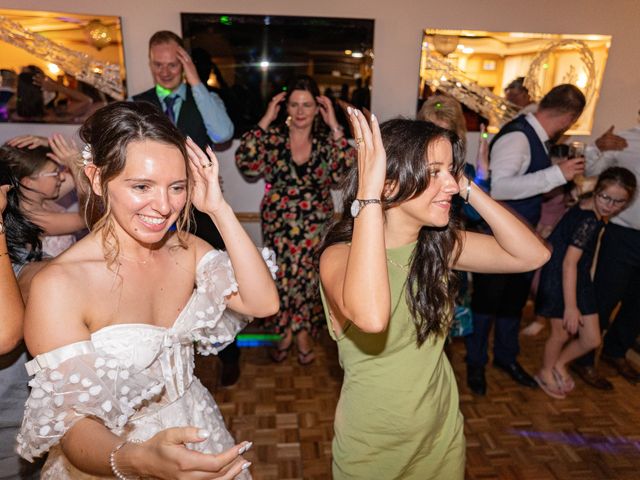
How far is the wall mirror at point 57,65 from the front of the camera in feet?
11.4

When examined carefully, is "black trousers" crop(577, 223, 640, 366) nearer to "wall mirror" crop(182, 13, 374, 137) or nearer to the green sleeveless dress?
"wall mirror" crop(182, 13, 374, 137)

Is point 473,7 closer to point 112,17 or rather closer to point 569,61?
point 569,61

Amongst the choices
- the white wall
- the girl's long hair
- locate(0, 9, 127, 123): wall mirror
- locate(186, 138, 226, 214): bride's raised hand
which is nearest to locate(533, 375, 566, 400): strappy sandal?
the white wall

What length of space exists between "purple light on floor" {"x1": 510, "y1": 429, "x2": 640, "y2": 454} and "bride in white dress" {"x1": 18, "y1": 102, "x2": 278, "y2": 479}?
1928 mm

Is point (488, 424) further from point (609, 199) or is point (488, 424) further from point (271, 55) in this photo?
point (271, 55)

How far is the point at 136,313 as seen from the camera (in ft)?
3.97

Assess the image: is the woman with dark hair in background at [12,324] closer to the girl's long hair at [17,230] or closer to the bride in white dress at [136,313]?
the girl's long hair at [17,230]

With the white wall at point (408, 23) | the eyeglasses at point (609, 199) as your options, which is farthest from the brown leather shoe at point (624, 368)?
the white wall at point (408, 23)

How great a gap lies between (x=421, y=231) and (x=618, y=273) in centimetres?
231

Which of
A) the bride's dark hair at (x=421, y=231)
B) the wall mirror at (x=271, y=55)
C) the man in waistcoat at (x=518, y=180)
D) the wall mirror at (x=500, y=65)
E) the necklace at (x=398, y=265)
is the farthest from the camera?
the wall mirror at (x=500, y=65)

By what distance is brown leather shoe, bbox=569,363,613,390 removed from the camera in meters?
3.15

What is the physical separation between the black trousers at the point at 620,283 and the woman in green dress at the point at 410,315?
79.5 inches

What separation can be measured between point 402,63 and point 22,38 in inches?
111

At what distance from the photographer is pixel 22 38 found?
3.48 m
